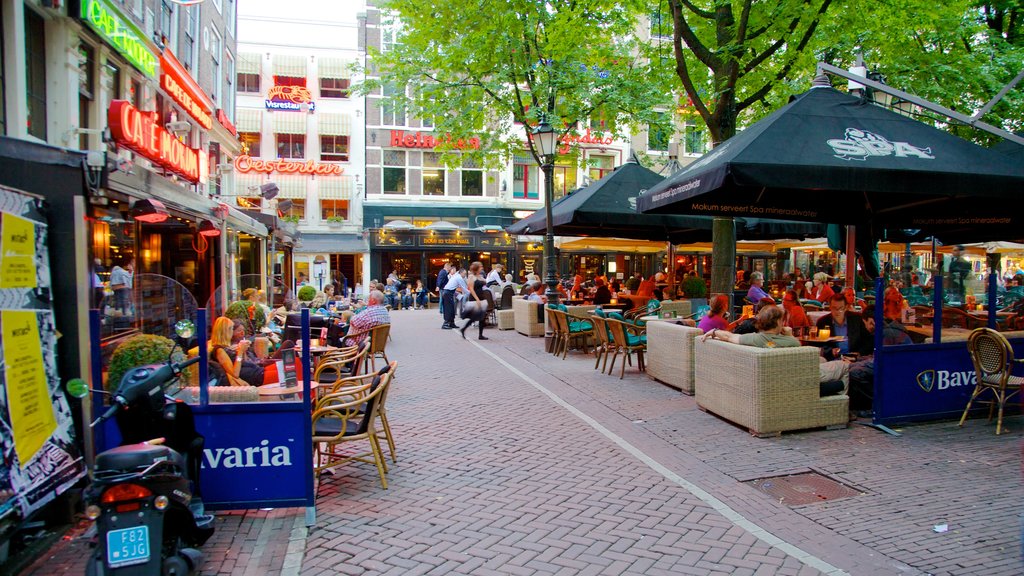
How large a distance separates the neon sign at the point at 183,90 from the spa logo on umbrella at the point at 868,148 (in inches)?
521

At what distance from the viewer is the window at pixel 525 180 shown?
31906 millimetres

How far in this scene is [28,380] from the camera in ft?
11.7

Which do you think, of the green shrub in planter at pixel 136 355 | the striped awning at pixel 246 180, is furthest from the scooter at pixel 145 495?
the striped awning at pixel 246 180

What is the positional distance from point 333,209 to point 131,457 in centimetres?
2832

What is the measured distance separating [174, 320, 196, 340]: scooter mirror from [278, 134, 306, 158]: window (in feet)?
89.0

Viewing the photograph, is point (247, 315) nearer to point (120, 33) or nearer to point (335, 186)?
point (120, 33)

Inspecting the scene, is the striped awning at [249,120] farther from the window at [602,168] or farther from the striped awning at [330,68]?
the window at [602,168]

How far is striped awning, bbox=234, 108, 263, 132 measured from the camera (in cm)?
2873

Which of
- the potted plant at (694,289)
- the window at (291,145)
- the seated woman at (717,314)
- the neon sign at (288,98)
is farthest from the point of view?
the window at (291,145)

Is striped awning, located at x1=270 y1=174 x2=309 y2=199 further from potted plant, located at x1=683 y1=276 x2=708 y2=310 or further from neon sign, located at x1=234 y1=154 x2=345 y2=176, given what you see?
potted plant, located at x1=683 y1=276 x2=708 y2=310

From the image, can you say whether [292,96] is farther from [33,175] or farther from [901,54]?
[33,175]

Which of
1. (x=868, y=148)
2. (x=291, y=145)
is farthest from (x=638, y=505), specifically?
(x=291, y=145)

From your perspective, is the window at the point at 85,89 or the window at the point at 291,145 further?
the window at the point at 291,145

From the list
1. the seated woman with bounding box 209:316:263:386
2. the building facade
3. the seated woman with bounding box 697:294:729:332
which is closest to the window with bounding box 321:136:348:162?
the building facade
